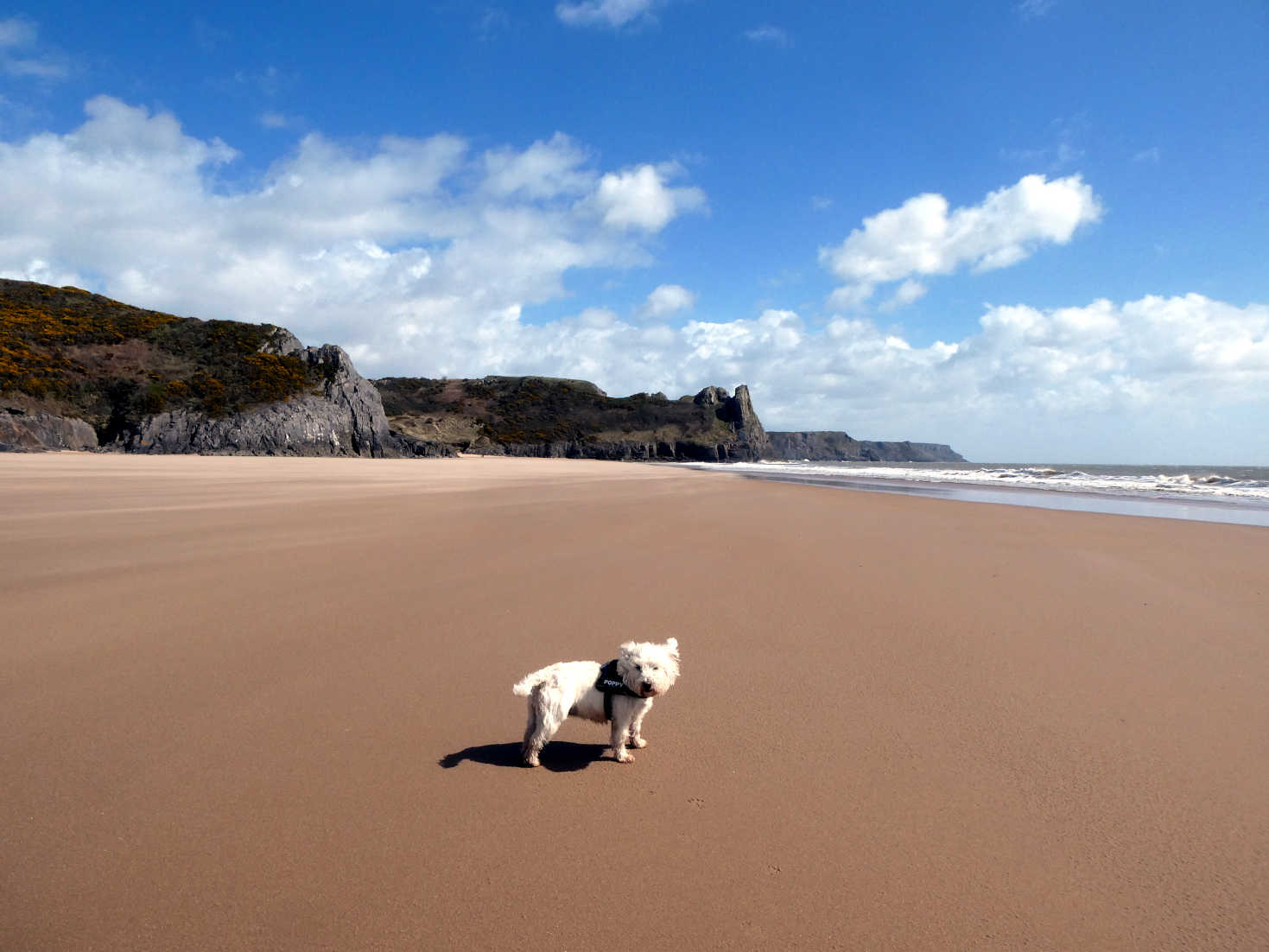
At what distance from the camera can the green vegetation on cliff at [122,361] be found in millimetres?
43156

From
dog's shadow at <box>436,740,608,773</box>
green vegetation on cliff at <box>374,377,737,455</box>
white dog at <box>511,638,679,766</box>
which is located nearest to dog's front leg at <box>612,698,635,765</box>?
white dog at <box>511,638,679,766</box>

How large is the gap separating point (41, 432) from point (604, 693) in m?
47.9

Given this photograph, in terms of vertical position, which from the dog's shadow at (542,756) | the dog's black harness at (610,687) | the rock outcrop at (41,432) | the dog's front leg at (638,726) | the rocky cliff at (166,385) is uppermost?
the rocky cliff at (166,385)

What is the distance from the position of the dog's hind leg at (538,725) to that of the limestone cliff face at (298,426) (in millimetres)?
49943

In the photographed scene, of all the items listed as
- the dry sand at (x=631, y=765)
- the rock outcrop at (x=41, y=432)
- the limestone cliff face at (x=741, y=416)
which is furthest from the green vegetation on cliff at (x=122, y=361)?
the limestone cliff face at (x=741, y=416)

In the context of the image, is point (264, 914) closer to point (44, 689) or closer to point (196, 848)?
point (196, 848)

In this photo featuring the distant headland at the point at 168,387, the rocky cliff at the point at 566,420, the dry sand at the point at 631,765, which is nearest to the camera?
the dry sand at the point at 631,765

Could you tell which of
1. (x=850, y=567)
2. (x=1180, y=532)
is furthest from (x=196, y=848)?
(x=1180, y=532)

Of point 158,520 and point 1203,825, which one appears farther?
point 158,520

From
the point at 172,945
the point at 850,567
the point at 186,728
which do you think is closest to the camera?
the point at 172,945

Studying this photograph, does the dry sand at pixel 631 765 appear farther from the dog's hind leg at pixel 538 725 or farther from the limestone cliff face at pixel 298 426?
the limestone cliff face at pixel 298 426

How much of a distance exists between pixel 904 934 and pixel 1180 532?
554 inches

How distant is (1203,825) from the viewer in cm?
294

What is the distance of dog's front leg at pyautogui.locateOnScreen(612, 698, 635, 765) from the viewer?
3.55 metres
